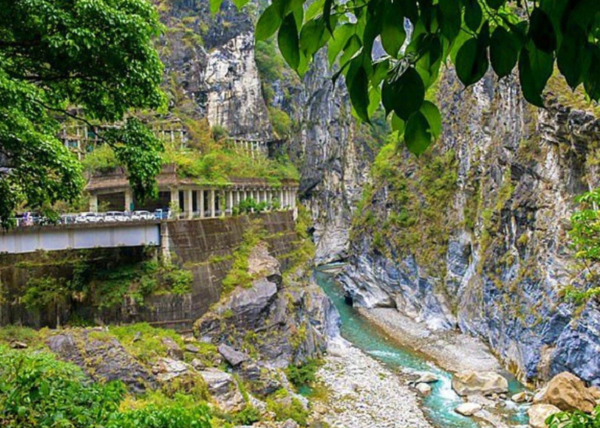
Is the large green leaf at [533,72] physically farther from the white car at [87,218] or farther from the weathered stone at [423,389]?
the weathered stone at [423,389]

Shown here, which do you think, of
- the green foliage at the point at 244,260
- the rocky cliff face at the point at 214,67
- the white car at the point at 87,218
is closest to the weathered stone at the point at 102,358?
the white car at the point at 87,218

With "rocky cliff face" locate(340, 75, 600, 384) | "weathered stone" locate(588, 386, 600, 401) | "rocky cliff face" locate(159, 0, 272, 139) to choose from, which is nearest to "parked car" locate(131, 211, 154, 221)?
"rocky cliff face" locate(340, 75, 600, 384)

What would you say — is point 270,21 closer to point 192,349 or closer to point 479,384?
point 192,349

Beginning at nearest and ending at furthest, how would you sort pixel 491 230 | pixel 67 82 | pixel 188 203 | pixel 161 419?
pixel 161 419, pixel 67 82, pixel 188 203, pixel 491 230

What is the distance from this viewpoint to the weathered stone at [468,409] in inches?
512

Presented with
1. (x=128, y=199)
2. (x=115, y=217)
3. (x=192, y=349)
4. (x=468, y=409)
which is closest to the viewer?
(x=192, y=349)

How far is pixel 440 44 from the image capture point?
1000mm

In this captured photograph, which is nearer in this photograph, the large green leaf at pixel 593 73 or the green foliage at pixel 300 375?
the large green leaf at pixel 593 73

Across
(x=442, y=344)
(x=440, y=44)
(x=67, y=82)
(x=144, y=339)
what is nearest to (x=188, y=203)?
(x=144, y=339)

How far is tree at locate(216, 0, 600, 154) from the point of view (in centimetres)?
88

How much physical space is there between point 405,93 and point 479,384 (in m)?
15.8

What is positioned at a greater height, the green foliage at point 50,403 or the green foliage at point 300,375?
the green foliage at point 50,403

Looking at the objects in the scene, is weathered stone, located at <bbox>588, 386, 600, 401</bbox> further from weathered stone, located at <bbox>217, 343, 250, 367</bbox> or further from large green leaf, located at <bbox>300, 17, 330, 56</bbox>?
large green leaf, located at <bbox>300, 17, 330, 56</bbox>

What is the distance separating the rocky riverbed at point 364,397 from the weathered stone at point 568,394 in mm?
3589
